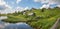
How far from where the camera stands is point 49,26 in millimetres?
5359

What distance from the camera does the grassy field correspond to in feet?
17.6

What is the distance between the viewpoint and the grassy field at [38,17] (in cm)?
538

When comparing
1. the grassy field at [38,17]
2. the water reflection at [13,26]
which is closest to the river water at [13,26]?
the water reflection at [13,26]

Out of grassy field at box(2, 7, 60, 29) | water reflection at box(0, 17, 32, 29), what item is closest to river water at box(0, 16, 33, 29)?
water reflection at box(0, 17, 32, 29)

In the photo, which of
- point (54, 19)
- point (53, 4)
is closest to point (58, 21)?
point (54, 19)

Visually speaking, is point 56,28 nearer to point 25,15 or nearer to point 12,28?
point 25,15

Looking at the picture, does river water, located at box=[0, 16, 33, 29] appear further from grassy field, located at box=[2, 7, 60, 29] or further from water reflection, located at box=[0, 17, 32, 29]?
grassy field, located at box=[2, 7, 60, 29]

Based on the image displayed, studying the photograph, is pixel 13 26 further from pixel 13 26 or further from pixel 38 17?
pixel 38 17

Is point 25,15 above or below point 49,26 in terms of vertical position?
above

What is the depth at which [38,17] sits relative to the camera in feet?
18.0

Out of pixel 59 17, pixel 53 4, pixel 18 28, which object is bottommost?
pixel 18 28

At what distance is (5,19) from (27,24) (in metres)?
0.77

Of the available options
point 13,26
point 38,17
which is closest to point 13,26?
point 13,26

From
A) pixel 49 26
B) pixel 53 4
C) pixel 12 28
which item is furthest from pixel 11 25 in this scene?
pixel 53 4
